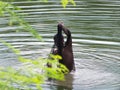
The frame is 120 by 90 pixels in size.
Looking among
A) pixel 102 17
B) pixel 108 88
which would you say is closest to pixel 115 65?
pixel 108 88

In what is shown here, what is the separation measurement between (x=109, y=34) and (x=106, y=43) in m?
0.89

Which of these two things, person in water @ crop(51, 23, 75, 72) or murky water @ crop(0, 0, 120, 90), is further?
murky water @ crop(0, 0, 120, 90)

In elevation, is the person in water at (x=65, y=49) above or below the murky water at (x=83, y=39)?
above

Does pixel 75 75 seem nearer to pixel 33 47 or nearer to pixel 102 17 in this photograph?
pixel 33 47

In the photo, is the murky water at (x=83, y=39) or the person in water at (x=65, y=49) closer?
the person in water at (x=65, y=49)

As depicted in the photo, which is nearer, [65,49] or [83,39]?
[65,49]

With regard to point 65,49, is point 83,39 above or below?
below

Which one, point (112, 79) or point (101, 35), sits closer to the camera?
point (112, 79)

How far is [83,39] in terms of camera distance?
11.6 meters

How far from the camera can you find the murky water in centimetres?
869

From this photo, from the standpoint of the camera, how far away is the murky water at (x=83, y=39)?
8.69m

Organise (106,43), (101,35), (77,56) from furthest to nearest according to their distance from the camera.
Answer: (101,35)
(106,43)
(77,56)

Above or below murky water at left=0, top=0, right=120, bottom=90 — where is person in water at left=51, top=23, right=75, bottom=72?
above

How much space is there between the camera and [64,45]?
855 cm
